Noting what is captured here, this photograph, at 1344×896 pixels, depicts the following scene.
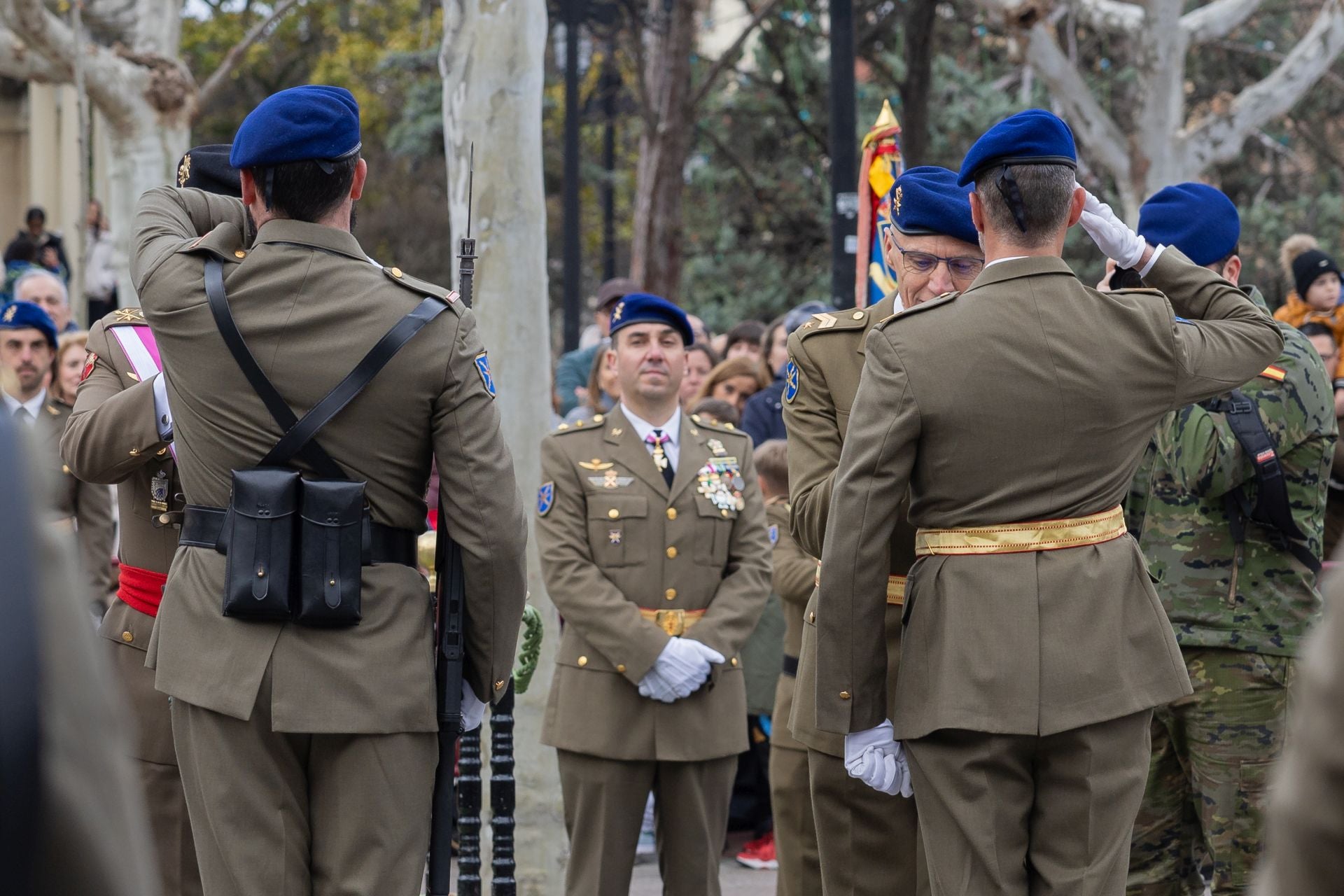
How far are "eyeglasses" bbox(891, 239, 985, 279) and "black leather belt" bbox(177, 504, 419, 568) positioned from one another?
1392 mm

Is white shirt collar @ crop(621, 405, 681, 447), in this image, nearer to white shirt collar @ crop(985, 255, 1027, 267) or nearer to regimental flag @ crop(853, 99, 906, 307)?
regimental flag @ crop(853, 99, 906, 307)

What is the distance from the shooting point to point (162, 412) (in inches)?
158

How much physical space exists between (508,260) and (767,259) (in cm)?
1501

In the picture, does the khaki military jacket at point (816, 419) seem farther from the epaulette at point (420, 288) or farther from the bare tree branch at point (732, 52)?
the bare tree branch at point (732, 52)

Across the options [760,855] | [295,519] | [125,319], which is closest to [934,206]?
[295,519]

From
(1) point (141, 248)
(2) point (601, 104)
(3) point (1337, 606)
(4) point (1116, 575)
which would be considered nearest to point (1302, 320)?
(4) point (1116, 575)

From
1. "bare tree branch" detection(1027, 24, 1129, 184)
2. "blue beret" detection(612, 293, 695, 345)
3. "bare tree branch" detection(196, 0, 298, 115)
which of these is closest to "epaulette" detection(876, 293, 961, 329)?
"blue beret" detection(612, 293, 695, 345)

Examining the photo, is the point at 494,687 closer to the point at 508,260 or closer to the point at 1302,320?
the point at 508,260

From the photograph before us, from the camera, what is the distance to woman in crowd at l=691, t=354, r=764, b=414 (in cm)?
862

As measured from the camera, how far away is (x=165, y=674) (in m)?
3.52

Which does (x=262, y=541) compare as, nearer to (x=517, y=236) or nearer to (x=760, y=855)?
(x=517, y=236)

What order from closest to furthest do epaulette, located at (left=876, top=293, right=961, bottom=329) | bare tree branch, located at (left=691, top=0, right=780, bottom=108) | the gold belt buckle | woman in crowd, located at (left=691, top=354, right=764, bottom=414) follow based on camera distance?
epaulette, located at (left=876, top=293, right=961, bottom=329) < the gold belt buckle < woman in crowd, located at (left=691, top=354, right=764, bottom=414) < bare tree branch, located at (left=691, top=0, right=780, bottom=108)

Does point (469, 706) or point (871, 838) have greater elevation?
point (469, 706)

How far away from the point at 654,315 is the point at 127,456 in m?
2.16
